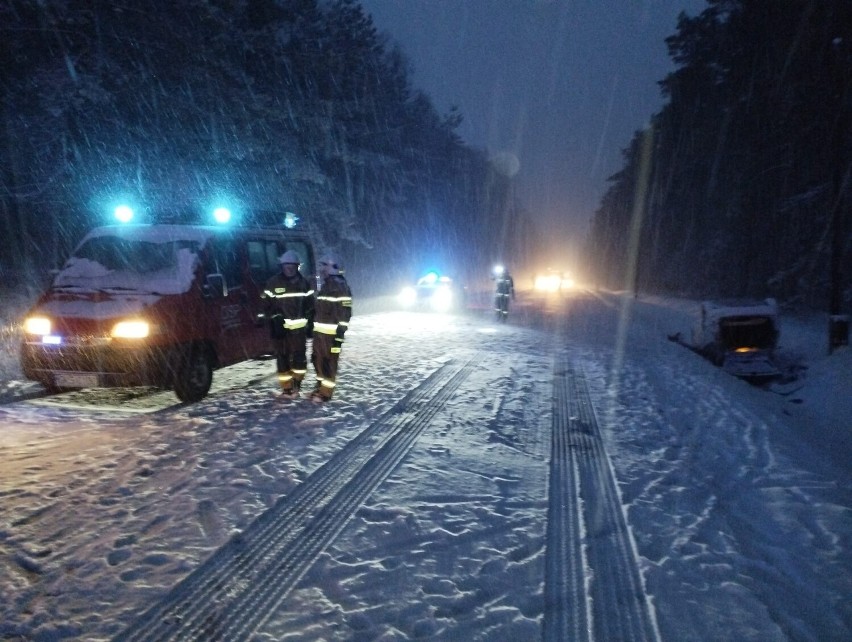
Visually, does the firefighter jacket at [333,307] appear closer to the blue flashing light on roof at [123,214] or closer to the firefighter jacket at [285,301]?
the firefighter jacket at [285,301]

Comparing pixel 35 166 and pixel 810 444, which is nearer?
pixel 810 444

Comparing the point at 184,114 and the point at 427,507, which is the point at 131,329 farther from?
the point at 184,114

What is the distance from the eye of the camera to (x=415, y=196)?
43625 millimetres

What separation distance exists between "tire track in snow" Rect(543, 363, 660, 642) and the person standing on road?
10.5ft

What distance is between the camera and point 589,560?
377 cm

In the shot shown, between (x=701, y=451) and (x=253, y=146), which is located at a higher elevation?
(x=253, y=146)

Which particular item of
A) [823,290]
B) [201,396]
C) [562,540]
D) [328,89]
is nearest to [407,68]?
[328,89]

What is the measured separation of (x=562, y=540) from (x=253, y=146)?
19.2 m

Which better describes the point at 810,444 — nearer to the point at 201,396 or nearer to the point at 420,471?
the point at 420,471

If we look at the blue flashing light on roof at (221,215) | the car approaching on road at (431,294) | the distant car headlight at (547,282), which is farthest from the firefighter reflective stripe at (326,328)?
the distant car headlight at (547,282)

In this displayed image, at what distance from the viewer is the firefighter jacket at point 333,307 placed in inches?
303

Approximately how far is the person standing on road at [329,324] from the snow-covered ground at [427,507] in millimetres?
408

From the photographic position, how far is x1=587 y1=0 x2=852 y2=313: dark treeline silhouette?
20516 mm

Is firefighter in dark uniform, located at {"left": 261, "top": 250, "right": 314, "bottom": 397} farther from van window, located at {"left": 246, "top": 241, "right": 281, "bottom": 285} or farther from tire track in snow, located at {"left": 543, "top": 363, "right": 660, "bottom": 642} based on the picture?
tire track in snow, located at {"left": 543, "top": 363, "right": 660, "bottom": 642}
